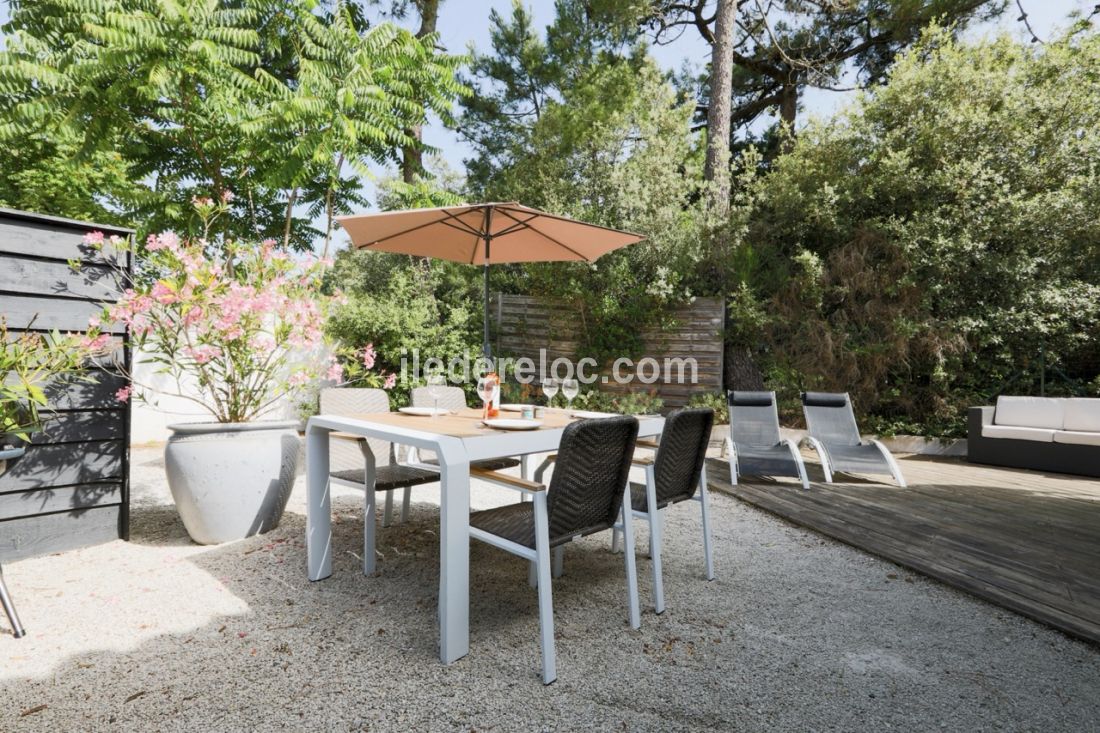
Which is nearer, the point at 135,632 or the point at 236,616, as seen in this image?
the point at 135,632

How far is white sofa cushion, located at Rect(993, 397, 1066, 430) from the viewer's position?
20.7 ft

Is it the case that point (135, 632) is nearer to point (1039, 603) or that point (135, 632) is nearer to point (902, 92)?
point (1039, 603)

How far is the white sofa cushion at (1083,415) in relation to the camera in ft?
19.8

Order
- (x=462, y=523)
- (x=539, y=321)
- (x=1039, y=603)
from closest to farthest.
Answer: (x=462, y=523)
(x=1039, y=603)
(x=539, y=321)

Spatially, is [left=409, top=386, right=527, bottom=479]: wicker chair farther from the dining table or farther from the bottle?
the bottle

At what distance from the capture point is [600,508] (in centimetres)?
225

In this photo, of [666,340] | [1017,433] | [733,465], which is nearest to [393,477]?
[733,465]

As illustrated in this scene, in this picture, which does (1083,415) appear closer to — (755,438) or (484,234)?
(755,438)

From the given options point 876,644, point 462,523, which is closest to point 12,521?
point 462,523

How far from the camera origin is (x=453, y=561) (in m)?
2.06

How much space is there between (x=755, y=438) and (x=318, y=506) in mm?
4373

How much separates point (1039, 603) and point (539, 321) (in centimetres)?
710

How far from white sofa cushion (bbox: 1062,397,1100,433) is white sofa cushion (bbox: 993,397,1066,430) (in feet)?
0.19

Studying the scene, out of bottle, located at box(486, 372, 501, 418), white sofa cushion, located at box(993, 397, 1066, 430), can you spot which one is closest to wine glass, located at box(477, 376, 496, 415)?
bottle, located at box(486, 372, 501, 418)
